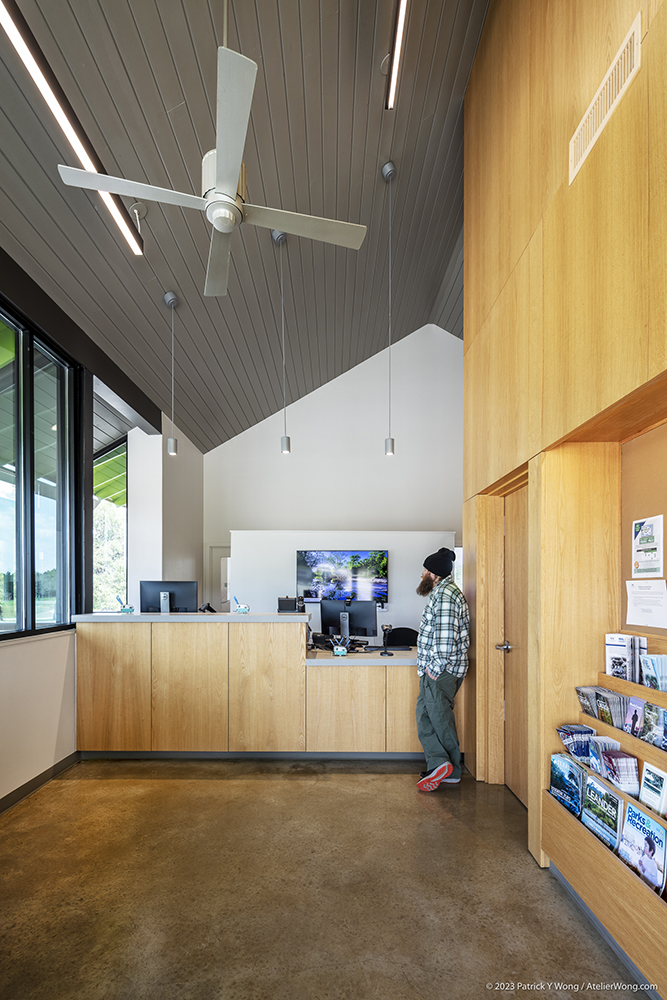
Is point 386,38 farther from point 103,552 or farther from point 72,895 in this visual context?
point 103,552

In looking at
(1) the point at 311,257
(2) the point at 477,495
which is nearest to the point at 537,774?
(2) the point at 477,495

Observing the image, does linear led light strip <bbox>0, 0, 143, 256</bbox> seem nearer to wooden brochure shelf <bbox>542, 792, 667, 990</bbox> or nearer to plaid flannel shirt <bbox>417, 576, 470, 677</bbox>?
plaid flannel shirt <bbox>417, 576, 470, 677</bbox>

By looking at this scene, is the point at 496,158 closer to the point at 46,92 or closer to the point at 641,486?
the point at 641,486

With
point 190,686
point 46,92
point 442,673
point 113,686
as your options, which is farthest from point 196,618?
point 46,92

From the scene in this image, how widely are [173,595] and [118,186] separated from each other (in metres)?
3.64

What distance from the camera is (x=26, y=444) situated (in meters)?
4.18

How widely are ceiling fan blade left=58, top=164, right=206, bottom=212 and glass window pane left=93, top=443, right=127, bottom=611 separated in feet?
16.6

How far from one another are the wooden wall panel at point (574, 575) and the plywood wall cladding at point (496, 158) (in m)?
1.34

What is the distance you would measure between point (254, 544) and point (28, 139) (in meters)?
5.99

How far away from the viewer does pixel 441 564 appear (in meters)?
4.26

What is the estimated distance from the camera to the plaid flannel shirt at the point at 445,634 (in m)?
4.08

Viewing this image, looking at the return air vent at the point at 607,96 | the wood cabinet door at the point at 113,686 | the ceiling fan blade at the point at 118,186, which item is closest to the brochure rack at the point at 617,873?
the return air vent at the point at 607,96

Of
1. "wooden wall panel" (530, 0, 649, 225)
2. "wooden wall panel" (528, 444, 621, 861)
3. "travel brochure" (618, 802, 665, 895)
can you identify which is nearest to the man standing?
"wooden wall panel" (528, 444, 621, 861)

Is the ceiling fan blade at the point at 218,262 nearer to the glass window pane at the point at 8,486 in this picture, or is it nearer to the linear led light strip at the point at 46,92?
the linear led light strip at the point at 46,92
